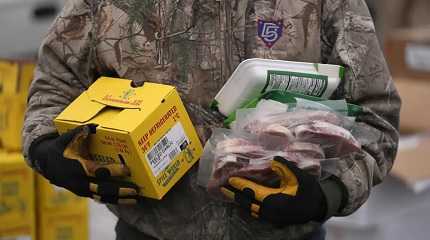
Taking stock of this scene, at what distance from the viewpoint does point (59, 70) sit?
1.61m

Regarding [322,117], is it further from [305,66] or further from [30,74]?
[30,74]

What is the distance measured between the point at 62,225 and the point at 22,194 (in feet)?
0.52

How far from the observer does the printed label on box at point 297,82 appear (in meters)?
1.45

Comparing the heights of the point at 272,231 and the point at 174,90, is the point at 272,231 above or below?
below

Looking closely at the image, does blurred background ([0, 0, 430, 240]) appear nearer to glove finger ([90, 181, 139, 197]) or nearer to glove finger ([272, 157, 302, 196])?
glove finger ([90, 181, 139, 197])

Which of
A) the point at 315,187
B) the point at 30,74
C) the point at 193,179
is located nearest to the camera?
the point at 315,187

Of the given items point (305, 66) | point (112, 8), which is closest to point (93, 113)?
point (112, 8)

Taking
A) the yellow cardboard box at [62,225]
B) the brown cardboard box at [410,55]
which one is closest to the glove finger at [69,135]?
the yellow cardboard box at [62,225]

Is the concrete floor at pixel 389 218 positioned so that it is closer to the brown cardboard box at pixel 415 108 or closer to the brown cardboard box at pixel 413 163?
the brown cardboard box at pixel 413 163

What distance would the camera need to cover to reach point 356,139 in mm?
1472

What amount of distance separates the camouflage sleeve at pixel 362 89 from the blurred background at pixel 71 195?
44.8 inches

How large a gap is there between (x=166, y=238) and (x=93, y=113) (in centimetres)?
28

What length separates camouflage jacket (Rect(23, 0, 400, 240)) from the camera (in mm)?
1513

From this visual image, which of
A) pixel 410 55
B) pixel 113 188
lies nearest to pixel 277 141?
pixel 113 188
